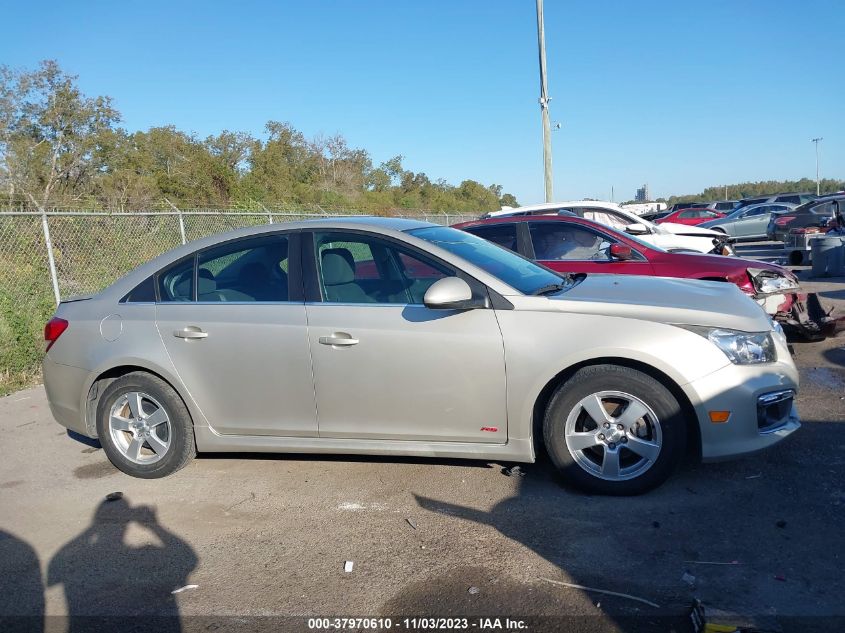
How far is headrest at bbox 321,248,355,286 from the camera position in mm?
4691

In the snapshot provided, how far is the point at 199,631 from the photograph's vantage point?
3066 mm

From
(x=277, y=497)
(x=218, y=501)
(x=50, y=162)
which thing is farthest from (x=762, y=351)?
(x=50, y=162)

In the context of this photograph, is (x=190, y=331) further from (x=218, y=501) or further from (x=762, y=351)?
(x=762, y=351)

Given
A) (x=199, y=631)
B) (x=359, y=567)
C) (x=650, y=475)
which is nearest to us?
(x=199, y=631)

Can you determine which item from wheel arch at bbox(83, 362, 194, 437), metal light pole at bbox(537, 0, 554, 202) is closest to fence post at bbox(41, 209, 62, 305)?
wheel arch at bbox(83, 362, 194, 437)

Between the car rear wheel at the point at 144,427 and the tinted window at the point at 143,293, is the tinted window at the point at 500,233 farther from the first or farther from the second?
the car rear wheel at the point at 144,427

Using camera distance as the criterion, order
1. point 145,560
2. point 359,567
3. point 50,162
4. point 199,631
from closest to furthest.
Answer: point 199,631 < point 359,567 < point 145,560 < point 50,162

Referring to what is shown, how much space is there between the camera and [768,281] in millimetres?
7152

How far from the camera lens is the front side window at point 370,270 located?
450 cm

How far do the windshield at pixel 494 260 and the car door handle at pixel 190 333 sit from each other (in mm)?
1574

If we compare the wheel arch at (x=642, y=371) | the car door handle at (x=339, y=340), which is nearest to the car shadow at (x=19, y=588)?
the car door handle at (x=339, y=340)

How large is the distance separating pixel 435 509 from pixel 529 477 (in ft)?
2.39

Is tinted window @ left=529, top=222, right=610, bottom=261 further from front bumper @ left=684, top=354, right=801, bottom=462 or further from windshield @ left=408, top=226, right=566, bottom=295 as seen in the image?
front bumper @ left=684, top=354, right=801, bottom=462

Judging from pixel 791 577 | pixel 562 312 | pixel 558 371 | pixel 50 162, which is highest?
pixel 50 162
